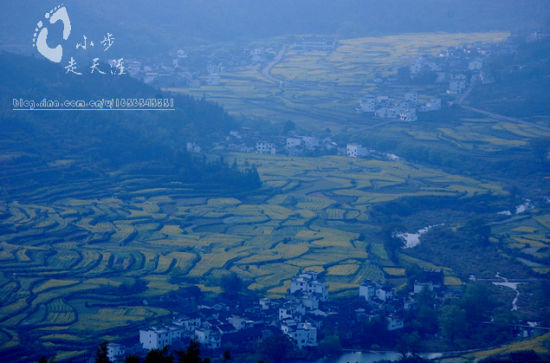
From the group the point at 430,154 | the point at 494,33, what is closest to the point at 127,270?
the point at 430,154

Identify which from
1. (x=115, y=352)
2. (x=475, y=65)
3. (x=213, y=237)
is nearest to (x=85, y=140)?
(x=213, y=237)

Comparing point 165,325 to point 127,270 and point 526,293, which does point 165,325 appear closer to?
point 127,270

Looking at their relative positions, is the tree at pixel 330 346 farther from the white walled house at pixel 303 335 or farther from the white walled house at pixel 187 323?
the white walled house at pixel 187 323

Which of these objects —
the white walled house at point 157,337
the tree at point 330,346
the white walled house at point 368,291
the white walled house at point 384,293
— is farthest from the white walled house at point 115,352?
the white walled house at point 384,293

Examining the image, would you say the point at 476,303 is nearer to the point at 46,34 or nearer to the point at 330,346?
the point at 330,346

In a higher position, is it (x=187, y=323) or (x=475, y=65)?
(x=475, y=65)

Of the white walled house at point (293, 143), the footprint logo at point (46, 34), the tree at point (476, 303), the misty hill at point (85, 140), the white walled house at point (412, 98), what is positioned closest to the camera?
the tree at point (476, 303)
